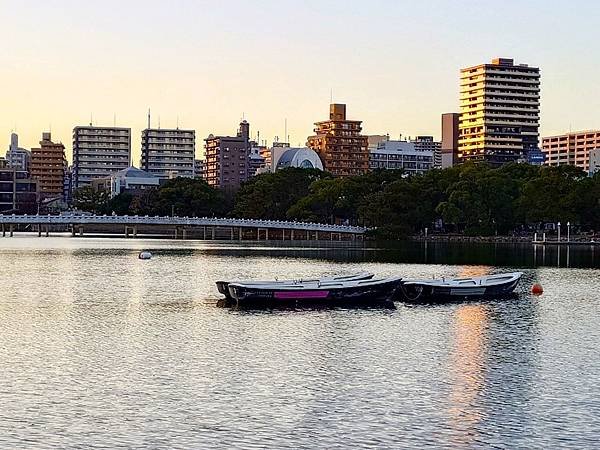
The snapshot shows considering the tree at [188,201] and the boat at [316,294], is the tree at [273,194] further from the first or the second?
the boat at [316,294]

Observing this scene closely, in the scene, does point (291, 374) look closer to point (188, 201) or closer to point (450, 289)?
point (450, 289)

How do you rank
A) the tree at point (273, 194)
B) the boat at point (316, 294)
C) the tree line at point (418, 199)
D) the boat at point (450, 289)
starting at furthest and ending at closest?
the tree at point (273, 194) → the tree line at point (418, 199) → the boat at point (450, 289) → the boat at point (316, 294)

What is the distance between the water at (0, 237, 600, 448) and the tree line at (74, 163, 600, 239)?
7738 centimetres

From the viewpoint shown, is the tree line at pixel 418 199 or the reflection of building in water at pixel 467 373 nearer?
the reflection of building in water at pixel 467 373

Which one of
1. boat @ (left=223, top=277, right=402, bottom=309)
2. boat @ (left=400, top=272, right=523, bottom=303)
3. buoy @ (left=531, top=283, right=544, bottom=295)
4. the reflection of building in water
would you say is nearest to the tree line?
buoy @ (left=531, top=283, right=544, bottom=295)

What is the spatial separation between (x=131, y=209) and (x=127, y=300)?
132532 millimetres

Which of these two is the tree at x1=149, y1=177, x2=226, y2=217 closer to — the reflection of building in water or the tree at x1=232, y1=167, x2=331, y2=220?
the tree at x1=232, y1=167, x2=331, y2=220

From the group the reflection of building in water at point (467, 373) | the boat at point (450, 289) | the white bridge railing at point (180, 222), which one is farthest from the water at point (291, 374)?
the white bridge railing at point (180, 222)

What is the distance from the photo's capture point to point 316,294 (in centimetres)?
5459

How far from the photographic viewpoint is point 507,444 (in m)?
24.2

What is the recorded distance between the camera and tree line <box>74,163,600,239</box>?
138 meters

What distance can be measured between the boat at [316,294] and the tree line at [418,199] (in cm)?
8344

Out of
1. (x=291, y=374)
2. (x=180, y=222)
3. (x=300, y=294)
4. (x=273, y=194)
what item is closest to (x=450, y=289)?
(x=300, y=294)

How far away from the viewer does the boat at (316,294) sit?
53.6 meters
